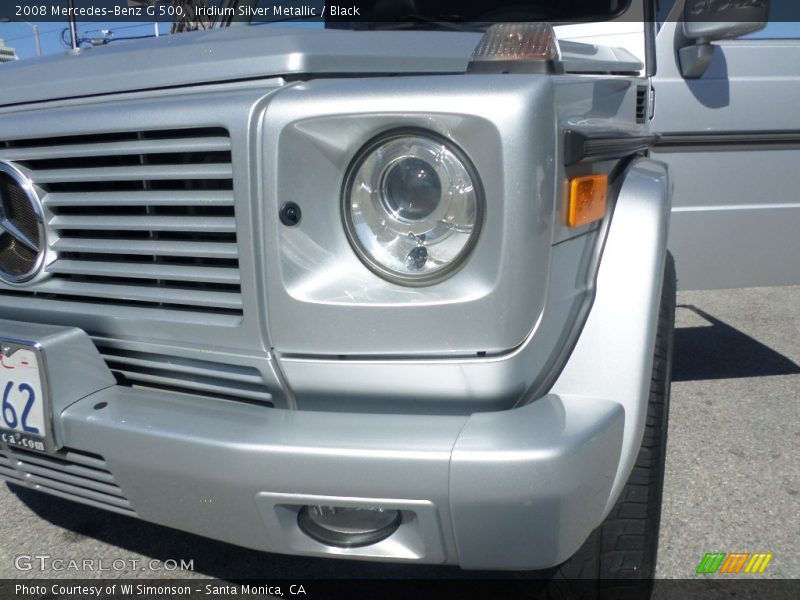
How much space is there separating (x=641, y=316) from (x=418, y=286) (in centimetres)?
45

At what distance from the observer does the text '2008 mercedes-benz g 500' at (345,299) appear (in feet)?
4.03

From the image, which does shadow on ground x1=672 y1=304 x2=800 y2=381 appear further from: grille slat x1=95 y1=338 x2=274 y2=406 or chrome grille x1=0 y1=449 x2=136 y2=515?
chrome grille x1=0 y1=449 x2=136 y2=515

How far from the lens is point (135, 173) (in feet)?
4.75

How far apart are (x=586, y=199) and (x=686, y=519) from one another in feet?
4.41

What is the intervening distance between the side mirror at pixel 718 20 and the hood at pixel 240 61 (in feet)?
3.18

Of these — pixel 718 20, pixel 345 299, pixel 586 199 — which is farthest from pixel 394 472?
pixel 718 20

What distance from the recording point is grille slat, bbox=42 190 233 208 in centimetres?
138

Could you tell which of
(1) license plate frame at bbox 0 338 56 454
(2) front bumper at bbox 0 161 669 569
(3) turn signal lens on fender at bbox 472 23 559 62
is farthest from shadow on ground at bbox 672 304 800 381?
(1) license plate frame at bbox 0 338 56 454

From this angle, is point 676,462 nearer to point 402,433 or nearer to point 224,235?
point 402,433

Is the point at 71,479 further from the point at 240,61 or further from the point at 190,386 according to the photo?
the point at 240,61

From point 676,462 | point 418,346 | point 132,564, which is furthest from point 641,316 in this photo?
point 132,564

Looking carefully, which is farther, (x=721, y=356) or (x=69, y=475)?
(x=721, y=356)

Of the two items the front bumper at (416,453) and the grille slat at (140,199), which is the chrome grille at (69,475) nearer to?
the front bumper at (416,453)

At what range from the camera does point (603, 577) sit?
167 cm
